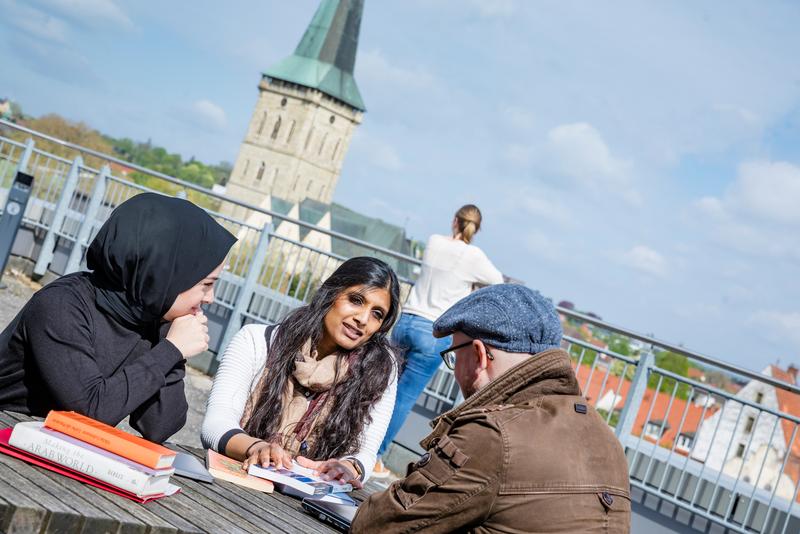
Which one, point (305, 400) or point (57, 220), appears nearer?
point (305, 400)

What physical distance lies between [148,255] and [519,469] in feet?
3.77

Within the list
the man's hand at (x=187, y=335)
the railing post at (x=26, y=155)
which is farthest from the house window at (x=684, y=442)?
the railing post at (x=26, y=155)

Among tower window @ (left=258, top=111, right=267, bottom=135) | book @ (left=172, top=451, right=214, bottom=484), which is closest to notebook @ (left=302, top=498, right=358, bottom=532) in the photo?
book @ (left=172, top=451, right=214, bottom=484)

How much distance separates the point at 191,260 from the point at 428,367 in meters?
3.53

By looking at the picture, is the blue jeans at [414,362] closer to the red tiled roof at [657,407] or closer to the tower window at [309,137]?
the red tiled roof at [657,407]

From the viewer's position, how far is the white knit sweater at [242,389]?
3117mm

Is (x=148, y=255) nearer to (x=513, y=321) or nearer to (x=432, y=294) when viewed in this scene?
(x=513, y=321)

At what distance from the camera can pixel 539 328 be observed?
6.76ft

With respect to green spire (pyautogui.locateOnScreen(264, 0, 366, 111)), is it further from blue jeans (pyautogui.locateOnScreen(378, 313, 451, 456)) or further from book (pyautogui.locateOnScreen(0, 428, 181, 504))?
book (pyautogui.locateOnScreen(0, 428, 181, 504))

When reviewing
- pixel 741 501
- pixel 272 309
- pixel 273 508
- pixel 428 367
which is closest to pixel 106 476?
pixel 273 508

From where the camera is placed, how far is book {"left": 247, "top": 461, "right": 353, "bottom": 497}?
2567 mm

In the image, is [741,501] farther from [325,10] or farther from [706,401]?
[325,10]

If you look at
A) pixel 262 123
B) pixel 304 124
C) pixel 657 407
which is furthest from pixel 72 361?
pixel 262 123

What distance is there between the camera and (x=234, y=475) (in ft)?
8.23
